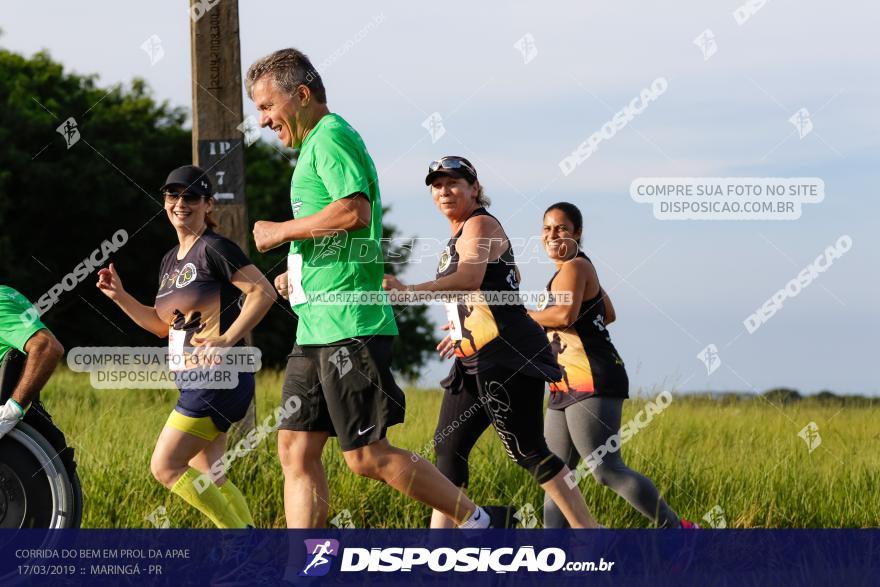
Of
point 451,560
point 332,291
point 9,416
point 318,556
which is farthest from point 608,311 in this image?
point 9,416

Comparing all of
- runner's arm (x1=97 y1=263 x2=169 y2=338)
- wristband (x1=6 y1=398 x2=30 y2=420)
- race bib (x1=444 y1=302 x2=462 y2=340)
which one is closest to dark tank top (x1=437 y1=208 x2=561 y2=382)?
race bib (x1=444 y1=302 x2=462 y2=340)

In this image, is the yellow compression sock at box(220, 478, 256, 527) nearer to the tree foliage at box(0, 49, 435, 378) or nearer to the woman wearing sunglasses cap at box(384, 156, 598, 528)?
the woman wearing sunglasses cap at box(384, 156, 598, 528)

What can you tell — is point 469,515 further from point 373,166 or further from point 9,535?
point 9,535

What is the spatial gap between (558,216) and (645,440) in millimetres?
2854

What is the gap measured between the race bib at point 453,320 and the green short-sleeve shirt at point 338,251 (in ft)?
2.02

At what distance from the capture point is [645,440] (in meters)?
8.34

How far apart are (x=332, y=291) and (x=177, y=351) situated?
1069mm

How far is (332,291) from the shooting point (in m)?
4.93

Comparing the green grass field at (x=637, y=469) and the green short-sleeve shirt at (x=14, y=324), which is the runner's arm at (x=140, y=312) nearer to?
the green short-sleeve shirt at (x=14, y=324)

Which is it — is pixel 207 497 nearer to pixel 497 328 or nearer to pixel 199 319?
pixel 199 319

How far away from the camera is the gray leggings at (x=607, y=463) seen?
230 inches

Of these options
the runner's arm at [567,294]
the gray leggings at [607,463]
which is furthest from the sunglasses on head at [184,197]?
the gray leggings at [607,463]

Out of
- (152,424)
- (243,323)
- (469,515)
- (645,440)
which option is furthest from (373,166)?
(152,424)

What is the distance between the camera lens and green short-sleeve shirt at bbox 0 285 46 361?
18.0 ft
